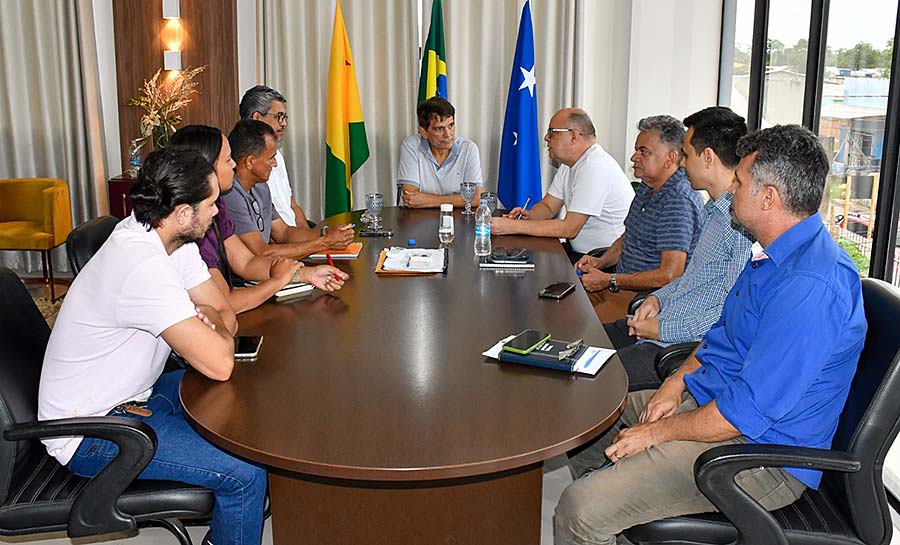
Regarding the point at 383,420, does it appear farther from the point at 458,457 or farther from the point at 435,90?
the point at 435,90

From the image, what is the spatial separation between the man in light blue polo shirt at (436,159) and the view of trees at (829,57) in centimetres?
176

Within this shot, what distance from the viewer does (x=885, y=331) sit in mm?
1842

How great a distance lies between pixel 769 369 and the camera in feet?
5.98

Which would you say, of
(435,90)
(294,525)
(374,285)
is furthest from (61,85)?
(294,525)

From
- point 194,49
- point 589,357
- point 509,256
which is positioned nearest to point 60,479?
point 589,357

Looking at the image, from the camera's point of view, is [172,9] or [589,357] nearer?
[589,357]

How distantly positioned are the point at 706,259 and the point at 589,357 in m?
0.79

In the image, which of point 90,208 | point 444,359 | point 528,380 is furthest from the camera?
point 90,208

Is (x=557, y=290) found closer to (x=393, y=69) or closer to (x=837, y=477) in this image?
(x=837, y=477)

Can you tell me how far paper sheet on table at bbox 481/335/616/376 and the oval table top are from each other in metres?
0.02

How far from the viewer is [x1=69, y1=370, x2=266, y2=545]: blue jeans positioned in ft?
6.75

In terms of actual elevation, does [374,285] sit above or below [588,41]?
below

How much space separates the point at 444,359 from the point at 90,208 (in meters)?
4.77

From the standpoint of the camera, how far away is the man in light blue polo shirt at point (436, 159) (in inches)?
189
